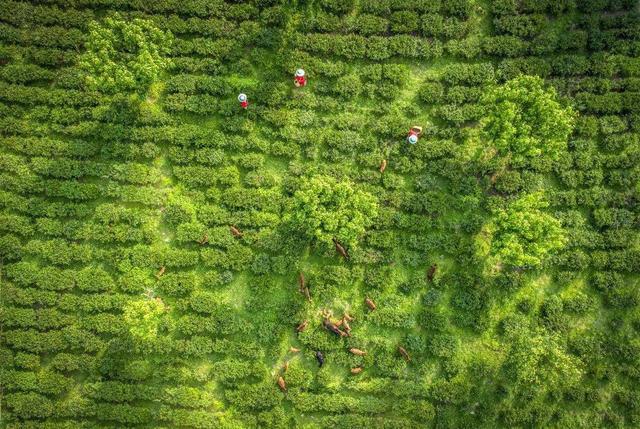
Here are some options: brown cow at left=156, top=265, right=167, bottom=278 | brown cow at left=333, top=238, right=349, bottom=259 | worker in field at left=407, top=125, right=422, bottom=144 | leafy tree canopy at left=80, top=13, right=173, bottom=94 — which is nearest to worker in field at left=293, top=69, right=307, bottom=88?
worker in field at left=407, top=125, right=422, bottom=144

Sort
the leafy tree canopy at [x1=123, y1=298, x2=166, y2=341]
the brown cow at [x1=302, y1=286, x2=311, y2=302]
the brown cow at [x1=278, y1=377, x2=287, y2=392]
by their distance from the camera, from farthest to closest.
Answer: the brown cow at [x1=302, y1=286, x2=311, y2=302], the brown cow at [x1=278, y1=377, x2=287, y2=392], the leafy tree canopy at [x1=123, y1=298, x2=166, y2=341]

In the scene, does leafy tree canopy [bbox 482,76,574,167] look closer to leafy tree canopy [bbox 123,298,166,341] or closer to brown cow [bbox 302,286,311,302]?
brown cow [bbox 302,286,311,302]

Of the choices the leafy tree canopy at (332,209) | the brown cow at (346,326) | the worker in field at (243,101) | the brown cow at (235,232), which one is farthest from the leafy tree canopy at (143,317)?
the worker in field at (243,101)

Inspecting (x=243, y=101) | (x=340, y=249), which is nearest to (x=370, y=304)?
(x=340, y=249)

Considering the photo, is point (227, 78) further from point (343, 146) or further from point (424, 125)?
point (424, 125)

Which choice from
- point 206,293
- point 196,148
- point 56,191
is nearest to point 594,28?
point 196,148

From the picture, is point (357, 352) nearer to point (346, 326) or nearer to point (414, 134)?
point (346, 326)
